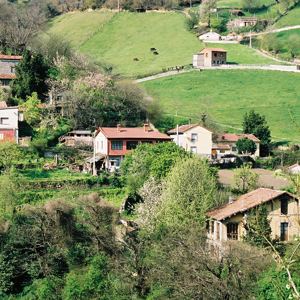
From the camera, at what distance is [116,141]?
52.0 m

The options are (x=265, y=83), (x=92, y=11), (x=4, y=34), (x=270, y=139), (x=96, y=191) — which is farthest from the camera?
(x=92, y=11)

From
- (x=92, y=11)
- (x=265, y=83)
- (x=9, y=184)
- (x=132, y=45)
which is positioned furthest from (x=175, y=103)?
(x=92, y=11)

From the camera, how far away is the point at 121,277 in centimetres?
2950

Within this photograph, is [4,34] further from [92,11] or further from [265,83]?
[92,11]

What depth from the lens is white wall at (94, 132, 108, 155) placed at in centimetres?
5191

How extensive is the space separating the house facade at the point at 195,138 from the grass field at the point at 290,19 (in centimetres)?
5872

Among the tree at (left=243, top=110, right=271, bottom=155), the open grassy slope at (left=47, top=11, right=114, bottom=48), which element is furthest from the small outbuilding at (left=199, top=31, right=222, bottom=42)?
the tree at (left=243, top=110, right=271, bottom=155)

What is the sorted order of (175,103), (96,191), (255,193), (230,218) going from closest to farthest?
(230,218) → (255,193) → (96,191) → (175,103)

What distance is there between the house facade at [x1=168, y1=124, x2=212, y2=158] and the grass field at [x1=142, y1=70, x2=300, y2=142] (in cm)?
962

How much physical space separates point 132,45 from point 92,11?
17576 millimetres

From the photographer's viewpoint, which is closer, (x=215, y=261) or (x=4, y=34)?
(x=215, y=261)

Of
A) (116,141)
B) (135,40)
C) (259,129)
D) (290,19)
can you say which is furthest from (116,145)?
(290,19)

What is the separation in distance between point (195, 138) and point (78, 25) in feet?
200

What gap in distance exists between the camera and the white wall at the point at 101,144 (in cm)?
5191
